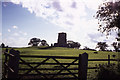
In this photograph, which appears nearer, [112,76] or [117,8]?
[112,76]

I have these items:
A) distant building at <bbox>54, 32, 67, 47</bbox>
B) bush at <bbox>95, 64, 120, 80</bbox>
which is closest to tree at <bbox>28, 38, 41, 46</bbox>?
distant building at <bbox>54, 32, 67, 47</bbox>

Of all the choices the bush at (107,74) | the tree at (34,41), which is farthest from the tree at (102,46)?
the bush at (107,74)

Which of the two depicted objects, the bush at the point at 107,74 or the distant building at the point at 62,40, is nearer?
the bush at the point at 107,74

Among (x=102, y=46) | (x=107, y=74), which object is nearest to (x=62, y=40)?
(x=102, y=46)

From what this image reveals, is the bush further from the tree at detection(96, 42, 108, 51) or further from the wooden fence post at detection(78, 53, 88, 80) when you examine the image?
the tree at detection(96, 42, 108, 51)

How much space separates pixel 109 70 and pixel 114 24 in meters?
7.12

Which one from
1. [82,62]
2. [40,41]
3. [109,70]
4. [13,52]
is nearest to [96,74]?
[109,70]

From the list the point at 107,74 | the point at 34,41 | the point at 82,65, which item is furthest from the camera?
the point at 34,41

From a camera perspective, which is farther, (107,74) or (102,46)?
(102,46)

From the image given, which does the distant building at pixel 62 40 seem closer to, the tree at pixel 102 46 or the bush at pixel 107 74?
the tree at pixel 102 46

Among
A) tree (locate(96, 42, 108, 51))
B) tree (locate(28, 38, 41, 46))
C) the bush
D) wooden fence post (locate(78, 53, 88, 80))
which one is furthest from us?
tree (locate(28, 38, 41, 46))

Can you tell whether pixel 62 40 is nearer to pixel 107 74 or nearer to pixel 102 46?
pixel 102 46

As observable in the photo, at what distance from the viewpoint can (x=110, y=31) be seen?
55.9 feet

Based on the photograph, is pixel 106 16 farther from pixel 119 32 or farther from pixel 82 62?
pixel 82 62
